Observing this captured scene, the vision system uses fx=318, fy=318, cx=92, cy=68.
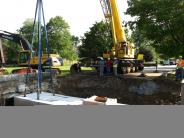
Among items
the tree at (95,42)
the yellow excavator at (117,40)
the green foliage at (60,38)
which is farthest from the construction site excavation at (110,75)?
the green foliage at (60,38)

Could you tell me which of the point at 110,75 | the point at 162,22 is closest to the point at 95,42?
the point at 110,75

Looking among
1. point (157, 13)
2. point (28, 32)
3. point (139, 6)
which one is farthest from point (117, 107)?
point (28, 32)

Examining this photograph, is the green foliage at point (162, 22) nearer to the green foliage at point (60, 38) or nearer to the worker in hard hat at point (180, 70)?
the worker in hard hat at point (180, 70)

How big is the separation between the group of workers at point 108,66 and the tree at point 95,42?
17.9 m

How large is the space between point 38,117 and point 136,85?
14480 millimetres

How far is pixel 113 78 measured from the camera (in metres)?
21.5

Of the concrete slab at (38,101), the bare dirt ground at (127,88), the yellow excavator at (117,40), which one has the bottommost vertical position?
the bare dirt ground at (127,88)

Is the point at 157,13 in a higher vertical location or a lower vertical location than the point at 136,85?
higher

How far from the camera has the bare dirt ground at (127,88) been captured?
17062 mm

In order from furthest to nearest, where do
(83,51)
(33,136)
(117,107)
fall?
(83,51) < (117,107) < (33,136)

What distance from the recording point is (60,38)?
70938 mm

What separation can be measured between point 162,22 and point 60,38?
5022cm

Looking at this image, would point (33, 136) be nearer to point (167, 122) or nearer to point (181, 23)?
point (167, 122)

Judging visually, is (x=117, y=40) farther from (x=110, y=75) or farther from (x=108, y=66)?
(x=110, y=75)
